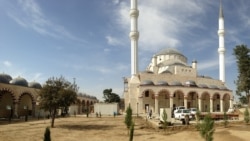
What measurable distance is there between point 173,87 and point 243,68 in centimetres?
1734

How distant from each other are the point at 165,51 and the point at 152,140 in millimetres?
45803

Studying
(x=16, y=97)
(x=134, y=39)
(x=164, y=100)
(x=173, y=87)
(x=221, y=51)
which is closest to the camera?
(x=16, y=97)

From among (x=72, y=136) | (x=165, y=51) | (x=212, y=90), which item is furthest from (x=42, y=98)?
(x=165, y=51)

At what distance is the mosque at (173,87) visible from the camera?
4794 cm

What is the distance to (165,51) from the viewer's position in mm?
66312

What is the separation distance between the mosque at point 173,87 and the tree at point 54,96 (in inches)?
732

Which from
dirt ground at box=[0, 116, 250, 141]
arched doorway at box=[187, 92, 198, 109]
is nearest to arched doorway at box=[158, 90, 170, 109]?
arched doorway at box=[187, 92, 198, 109]

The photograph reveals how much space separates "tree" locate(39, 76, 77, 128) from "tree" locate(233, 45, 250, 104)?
38.5 metres

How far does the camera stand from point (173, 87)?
160 ft

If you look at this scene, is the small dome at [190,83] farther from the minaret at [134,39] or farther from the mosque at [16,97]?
the mosque at [16,97]

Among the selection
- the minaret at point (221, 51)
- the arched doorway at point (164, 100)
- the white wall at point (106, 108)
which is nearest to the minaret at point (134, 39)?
the arched doorway at point (164, 100)

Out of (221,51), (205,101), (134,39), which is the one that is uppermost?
(134,39)

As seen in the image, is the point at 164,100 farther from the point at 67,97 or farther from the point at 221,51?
the point at 67,97

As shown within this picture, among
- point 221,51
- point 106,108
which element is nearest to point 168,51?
point 221,51
